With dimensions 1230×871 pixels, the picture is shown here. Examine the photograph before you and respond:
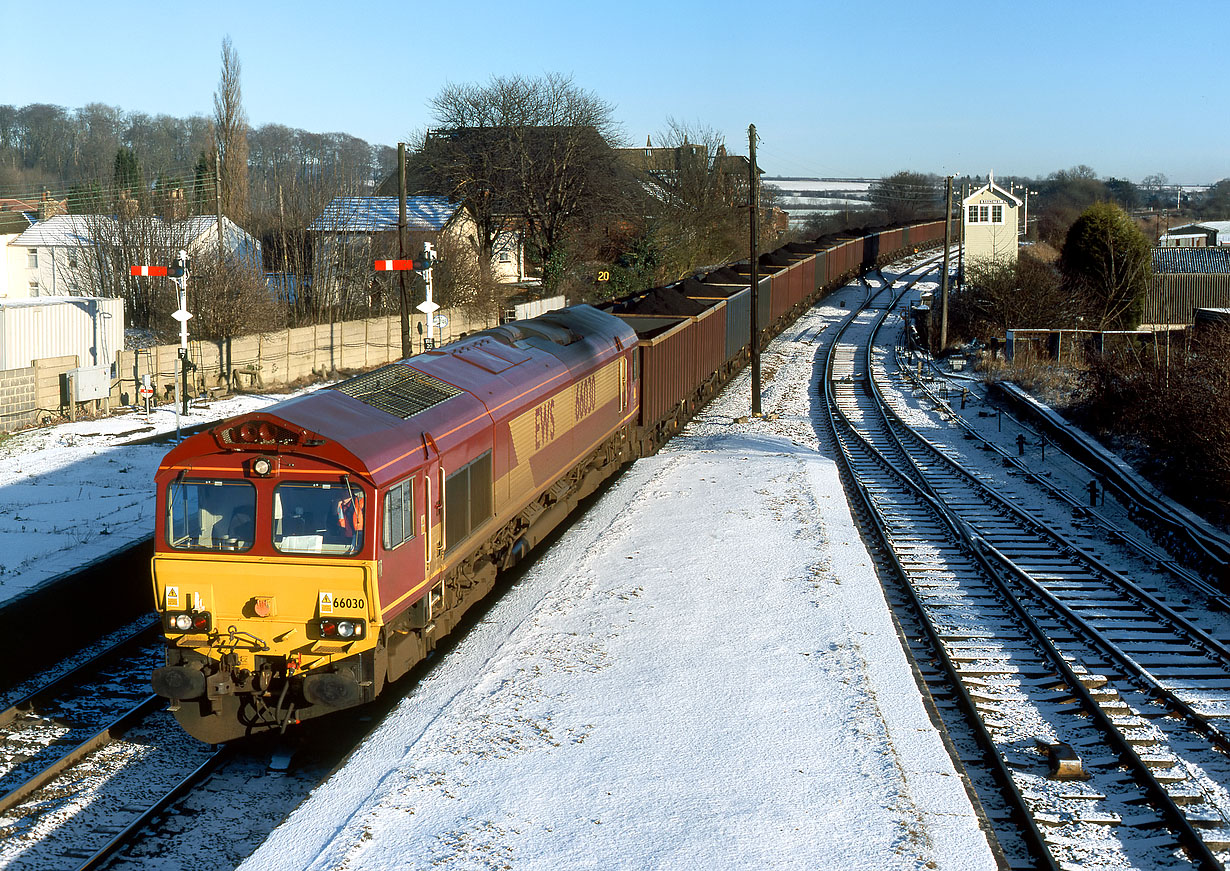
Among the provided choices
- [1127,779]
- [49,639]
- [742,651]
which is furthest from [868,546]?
[49,639]

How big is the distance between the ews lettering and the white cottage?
2008 inches

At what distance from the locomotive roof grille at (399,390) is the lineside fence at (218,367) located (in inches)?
619

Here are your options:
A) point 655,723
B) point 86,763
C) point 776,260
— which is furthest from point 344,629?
point 776,260

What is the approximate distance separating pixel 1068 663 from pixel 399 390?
8.00 metres

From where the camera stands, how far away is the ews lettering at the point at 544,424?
14.3m

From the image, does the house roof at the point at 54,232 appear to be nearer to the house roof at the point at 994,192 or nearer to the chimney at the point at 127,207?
the chimney at the point at 127,207

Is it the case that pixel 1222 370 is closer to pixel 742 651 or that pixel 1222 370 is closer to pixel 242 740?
pixel 742 651

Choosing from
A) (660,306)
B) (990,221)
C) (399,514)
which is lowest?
(399,514)

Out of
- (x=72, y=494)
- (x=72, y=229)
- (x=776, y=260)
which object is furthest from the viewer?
(x=776, y=260)

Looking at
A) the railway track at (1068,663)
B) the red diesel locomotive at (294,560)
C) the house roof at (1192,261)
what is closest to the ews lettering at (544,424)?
the red diesel locomotive at (294,560)

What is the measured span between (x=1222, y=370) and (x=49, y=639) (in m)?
18.6

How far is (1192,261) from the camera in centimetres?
5422

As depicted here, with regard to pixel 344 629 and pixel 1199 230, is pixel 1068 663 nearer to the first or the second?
pixel 344 629

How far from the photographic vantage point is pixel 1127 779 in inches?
371
